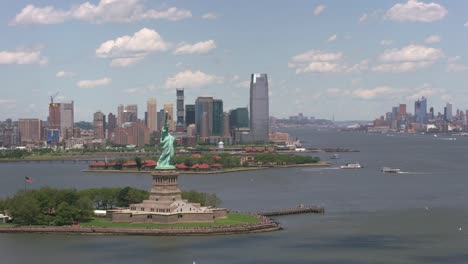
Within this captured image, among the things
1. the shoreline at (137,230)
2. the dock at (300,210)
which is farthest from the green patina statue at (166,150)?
the dock at (300,210)

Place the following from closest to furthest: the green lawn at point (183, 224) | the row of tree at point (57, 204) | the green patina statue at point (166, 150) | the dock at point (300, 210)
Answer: the green lawn at point (183, 224), the row of tree at point (57, 204), the green patina statue at point (166, 150), the dock at point (300, 210)

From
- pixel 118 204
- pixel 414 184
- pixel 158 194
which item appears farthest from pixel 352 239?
pixel 414 184

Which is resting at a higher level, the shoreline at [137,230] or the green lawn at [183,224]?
the green lawn at [183,224]

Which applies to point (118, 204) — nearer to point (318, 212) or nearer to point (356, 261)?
point (318, 212)

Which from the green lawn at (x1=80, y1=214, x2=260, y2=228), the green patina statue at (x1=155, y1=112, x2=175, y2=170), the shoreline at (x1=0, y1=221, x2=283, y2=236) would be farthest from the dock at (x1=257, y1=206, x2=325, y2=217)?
the shoreline at (x1=0, y1=221, x2=283, y2=236)

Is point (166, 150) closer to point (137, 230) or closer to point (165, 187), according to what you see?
point (165, 187)

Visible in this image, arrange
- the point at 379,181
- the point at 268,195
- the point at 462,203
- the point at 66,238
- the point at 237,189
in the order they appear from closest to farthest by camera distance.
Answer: the point at 66,238
the point at 462,203
the point at 268,195
the point at 237,189
the point at 379,181

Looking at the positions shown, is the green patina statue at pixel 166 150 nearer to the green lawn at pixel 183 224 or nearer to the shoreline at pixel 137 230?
the green lawn at pixel 183 224
